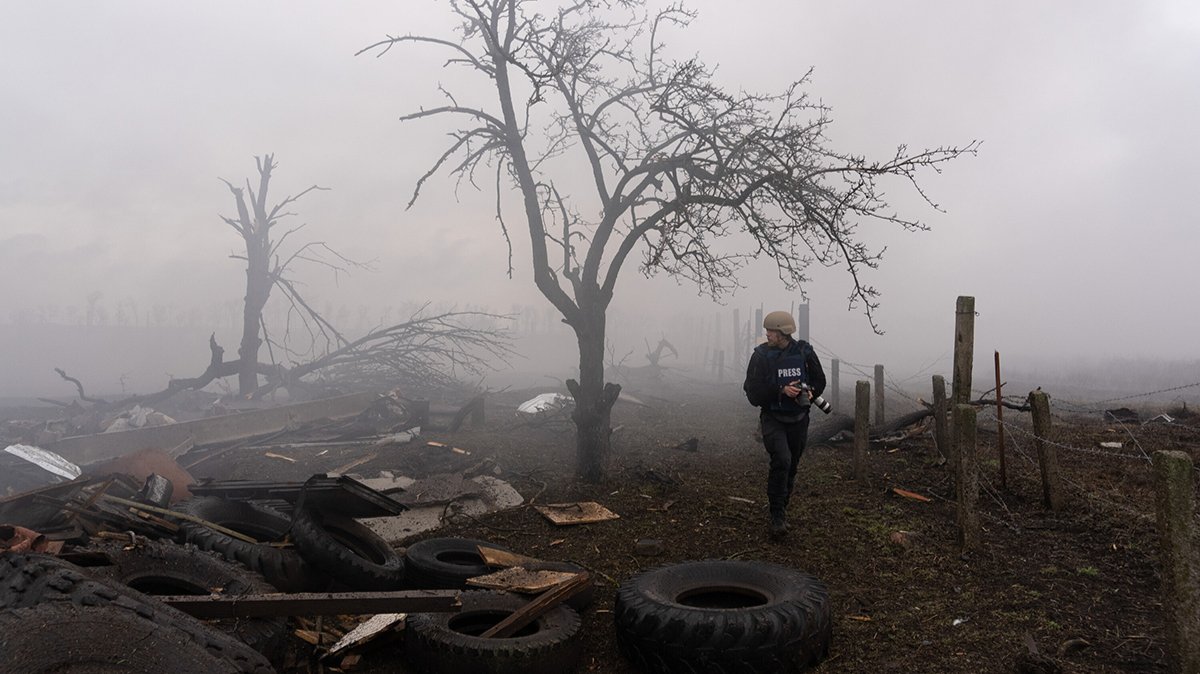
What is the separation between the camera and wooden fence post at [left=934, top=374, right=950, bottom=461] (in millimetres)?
8461

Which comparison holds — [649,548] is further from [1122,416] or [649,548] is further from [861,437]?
[1122,416]

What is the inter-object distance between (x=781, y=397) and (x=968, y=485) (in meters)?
1.72

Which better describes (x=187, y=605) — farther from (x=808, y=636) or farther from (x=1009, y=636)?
(x=1009, y=636)

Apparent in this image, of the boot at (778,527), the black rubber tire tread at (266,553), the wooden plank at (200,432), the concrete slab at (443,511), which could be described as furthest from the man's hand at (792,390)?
the wooden plank at (200,432)

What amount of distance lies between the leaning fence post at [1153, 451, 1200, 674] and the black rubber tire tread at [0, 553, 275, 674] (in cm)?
473

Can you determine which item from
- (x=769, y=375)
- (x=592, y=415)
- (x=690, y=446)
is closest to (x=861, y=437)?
(x=769, y=375)

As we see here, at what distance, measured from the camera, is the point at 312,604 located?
401 cm

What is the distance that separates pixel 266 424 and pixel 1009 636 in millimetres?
13118

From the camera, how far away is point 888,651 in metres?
4.25

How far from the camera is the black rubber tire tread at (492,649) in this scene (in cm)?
412

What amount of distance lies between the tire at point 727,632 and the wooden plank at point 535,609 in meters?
0.41

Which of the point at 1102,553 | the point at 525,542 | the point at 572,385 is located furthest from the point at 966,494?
the point at 572,385

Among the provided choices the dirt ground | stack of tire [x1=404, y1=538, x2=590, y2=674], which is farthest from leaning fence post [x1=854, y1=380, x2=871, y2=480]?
stack of tire [x1=404, y1=538, x2=590, y2=674]

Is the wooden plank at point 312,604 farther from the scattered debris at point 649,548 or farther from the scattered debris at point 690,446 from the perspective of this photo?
the scattered debris at point 690,446
